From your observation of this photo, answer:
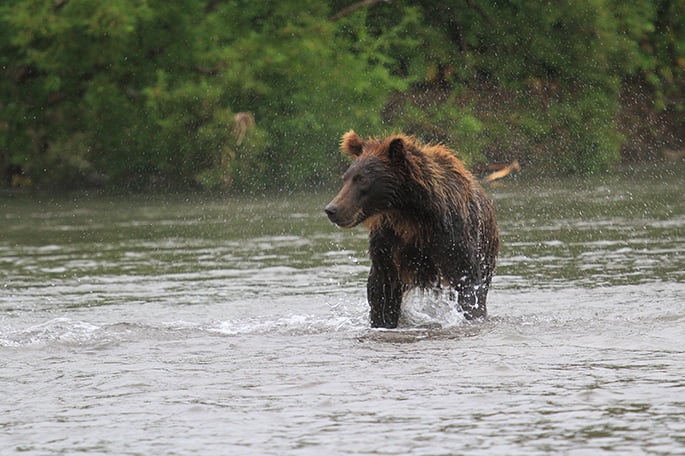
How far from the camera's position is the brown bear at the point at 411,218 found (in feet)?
27.5

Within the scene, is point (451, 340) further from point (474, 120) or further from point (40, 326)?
point (474, 120)

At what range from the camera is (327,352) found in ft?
25.5

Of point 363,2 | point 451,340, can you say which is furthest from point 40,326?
point 363,2

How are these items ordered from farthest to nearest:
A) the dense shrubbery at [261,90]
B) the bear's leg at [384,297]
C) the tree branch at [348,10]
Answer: the tree branch at [348,10] → the dense shrubbery at [261,90] → the bear's leg at [384,297]

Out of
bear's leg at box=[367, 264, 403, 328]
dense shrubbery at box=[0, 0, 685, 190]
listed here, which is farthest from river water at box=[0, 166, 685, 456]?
dense shrubbery at box=[0, 0, 685, 190]

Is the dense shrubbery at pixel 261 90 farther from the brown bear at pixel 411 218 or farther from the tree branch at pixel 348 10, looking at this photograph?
the brown bear at pixel 411 218

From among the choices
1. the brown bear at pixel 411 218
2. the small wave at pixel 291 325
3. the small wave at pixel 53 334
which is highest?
the brown bear at pixel 411 218

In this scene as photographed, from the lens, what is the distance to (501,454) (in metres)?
5.09

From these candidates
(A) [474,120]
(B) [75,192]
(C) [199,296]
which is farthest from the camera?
(A) [474,120]

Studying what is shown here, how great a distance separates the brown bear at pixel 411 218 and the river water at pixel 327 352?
27 centimetres

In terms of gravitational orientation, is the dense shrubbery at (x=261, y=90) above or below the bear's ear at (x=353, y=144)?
above

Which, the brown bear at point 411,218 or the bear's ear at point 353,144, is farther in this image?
the bear's ear at point 353,144

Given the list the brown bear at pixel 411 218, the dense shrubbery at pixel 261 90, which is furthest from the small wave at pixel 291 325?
the dense shrubbery at pixel 261 90

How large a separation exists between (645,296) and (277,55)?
1832cm
